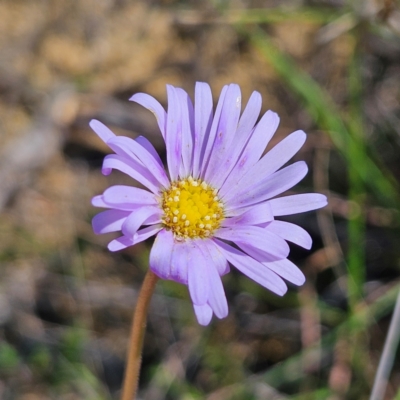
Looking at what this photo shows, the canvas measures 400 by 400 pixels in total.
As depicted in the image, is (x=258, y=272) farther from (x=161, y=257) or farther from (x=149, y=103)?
(x=149, y=103)

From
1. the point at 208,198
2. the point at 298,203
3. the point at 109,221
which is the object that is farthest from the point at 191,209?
the point at 109,221

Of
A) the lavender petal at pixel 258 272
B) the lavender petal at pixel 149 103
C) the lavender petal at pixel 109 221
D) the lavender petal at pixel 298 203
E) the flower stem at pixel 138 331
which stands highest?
the lavender petal at pixel 149 103

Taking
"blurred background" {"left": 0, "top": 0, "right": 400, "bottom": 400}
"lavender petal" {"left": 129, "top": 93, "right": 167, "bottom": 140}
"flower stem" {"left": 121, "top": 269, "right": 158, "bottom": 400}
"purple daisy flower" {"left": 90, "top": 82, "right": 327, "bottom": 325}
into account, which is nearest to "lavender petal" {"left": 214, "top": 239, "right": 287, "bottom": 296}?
"purple daisy flower" {"left": 90, "top": 82, "right": 327, "bottom": 325}

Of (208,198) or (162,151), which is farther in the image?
(162,151)

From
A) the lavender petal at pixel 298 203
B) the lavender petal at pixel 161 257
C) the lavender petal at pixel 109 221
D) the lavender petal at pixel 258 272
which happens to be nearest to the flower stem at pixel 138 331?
the lavender petal at pixel 161 257

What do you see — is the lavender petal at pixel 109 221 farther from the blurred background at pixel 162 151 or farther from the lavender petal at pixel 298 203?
the blurred background at pixel 162 151

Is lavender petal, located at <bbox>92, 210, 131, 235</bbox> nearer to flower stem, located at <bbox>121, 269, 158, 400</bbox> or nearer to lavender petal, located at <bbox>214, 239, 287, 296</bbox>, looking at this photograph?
flower stem, located at <bbox>121, 269, 158, 400</bbox>

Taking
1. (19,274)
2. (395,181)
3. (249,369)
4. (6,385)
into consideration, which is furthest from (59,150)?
(395,181)
